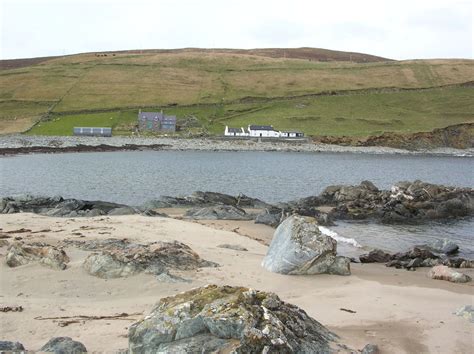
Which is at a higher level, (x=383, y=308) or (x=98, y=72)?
(x=98, y=72)

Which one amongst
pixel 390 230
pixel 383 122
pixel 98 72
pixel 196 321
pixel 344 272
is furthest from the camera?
pixel 98 72

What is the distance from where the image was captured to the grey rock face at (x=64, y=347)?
8.96 m

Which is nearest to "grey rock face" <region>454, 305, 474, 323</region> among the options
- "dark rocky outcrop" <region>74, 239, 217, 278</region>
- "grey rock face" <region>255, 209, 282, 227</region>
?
"dark rocky outcrop" <region>74, 239, 217, 278</region>

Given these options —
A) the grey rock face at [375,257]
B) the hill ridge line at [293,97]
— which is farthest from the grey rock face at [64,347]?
the hill ridge line at [293,97]

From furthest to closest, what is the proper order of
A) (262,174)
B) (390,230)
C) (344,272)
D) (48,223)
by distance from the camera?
(262,174) < (390,230) < (48,223) < (344,272)

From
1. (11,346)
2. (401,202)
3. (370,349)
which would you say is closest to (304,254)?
(370,349)

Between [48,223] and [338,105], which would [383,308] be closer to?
[48,223]

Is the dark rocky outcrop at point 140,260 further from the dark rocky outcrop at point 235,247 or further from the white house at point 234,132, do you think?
the white house at point 234,132

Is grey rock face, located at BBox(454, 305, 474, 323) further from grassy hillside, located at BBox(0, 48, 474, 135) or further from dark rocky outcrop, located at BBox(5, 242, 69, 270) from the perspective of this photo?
grassy hillside, located at BBox(0, 48, 474, 135)

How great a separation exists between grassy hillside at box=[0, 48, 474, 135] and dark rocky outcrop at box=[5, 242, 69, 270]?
114318 millimetres

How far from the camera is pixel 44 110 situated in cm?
14250

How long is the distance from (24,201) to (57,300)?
2168cm

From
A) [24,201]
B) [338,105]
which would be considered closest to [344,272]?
[24,201]

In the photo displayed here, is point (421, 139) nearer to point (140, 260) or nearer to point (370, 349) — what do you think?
point (140, 260)
